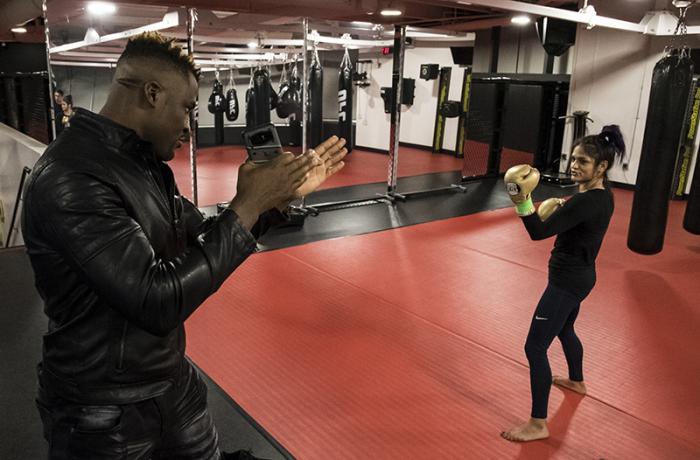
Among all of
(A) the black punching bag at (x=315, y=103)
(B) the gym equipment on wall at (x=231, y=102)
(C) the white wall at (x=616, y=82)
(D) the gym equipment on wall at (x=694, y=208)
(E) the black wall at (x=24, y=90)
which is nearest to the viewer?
(D) the gym equipment on wall at (x=694, y=208)

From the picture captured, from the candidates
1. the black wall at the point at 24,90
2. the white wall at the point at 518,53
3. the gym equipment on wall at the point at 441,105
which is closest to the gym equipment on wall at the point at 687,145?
the white wall at the point at 518,53

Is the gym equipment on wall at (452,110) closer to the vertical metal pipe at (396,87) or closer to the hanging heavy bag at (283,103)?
the hanging heavy bag at (283,103)

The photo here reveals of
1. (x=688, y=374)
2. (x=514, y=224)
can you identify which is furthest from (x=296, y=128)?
(x=688, y=374)

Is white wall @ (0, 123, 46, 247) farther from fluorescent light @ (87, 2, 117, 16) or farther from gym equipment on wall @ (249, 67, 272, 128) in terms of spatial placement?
gym equipment on wall @ (249, 67, 272, 128)

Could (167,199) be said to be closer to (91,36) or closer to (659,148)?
(659,148)

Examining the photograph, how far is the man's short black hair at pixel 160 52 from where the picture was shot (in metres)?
1.10

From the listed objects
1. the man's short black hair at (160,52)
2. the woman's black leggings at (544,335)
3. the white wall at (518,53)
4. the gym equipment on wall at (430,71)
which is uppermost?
the white wall at (518,53)

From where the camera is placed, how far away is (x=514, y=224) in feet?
21.1

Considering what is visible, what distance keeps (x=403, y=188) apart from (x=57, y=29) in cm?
511

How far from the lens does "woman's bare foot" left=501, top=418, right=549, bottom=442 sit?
238 centimetres

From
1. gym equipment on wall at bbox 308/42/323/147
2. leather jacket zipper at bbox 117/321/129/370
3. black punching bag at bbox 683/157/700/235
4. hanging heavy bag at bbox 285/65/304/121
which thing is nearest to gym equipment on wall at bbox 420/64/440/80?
gym equipment on wall at bbox 308/42/323/147

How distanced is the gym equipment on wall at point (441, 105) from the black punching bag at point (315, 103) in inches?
121

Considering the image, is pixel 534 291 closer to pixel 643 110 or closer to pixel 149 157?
pixel 149 157

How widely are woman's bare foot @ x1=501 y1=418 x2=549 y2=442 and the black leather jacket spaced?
169 cm
